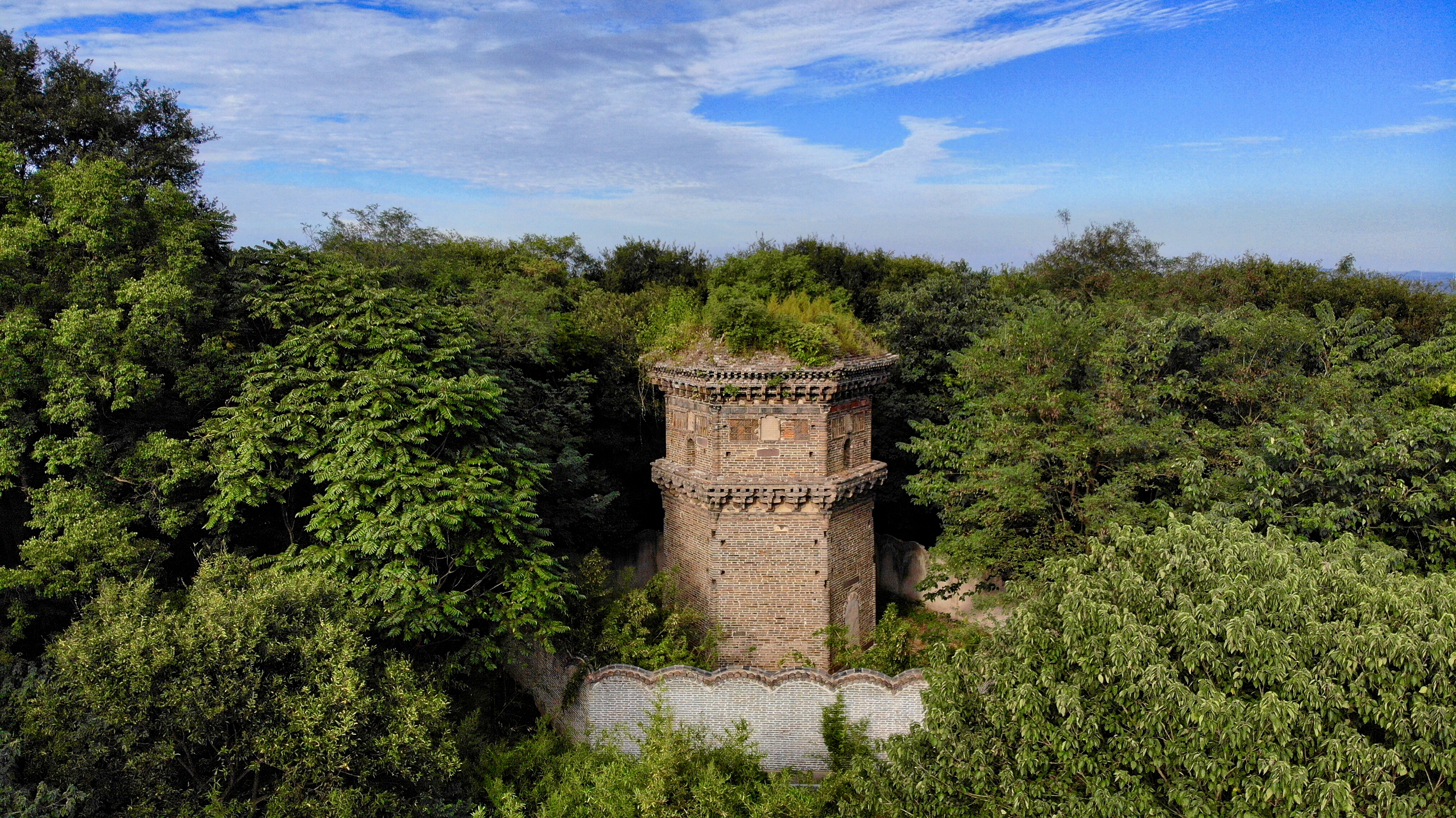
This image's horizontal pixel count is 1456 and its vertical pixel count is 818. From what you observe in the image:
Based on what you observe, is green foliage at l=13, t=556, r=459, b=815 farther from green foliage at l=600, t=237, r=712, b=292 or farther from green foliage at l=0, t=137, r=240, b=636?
green foliage at l=600, t=237, r=712, b=292

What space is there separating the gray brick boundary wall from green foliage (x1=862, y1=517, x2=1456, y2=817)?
192 inches

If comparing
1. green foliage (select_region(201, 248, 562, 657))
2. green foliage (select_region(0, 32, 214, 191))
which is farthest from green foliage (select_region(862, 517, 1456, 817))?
green foliage (select_region(0, 32, 214, 191))

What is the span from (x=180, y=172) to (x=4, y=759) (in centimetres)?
1565

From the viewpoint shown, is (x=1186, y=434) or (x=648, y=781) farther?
(x=1186, y=434)

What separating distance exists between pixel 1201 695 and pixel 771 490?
11116mm

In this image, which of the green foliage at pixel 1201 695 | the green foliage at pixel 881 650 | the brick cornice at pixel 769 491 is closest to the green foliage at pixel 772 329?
the brick cornice at pixel 769 491

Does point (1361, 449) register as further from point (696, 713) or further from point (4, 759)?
point (4, 759)

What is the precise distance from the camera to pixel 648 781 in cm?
1309

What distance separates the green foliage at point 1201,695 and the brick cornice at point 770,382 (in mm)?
8133

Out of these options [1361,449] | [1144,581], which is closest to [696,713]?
[1144,581]

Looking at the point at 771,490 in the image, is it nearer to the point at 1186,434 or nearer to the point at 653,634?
the point at 653,634

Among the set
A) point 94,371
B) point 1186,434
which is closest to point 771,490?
point 1186,434

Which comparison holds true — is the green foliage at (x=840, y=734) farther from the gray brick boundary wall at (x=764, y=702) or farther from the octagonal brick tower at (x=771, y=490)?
the octagonal brick tower at (x=771, y=490)

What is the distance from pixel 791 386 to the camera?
18.0 m
